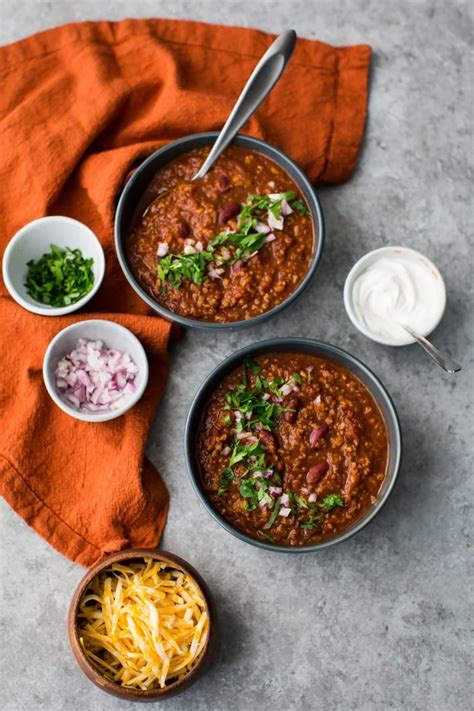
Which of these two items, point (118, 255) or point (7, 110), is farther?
point (7, 110)

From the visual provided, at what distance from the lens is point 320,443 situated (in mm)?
3980

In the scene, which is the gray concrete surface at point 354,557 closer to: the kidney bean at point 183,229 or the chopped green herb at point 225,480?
the chopped green herb at point 225,480

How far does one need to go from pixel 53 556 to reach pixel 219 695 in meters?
1.05

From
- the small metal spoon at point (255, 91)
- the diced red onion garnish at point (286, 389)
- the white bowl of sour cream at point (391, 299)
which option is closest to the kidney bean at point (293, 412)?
the diced red onion garnish at point (286, 389)

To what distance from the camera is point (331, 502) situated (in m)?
3.93

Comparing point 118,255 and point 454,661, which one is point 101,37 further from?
point 454,661

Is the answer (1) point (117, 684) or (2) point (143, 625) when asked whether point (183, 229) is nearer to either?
(2) point (143, 625)

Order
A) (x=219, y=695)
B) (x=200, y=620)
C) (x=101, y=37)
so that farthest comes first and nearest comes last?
(x=101, y=37), (x=219, y=695), (x=200, y=620)

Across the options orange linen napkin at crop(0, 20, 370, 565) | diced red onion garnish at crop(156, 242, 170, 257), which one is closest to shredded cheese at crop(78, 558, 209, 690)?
orange linen napkin at crop(0, 20, 370, 565)

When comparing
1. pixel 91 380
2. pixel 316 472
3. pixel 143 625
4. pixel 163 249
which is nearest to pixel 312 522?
pixel 316 472

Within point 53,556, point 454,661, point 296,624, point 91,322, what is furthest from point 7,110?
point 454,661

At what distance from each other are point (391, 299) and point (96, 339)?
1427mm

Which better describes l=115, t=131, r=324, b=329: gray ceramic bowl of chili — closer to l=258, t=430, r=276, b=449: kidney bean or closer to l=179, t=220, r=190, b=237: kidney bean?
l=179, t=220, r=190, b=237: kidney bean

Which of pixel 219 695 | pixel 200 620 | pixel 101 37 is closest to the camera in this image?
pixel 200 620
